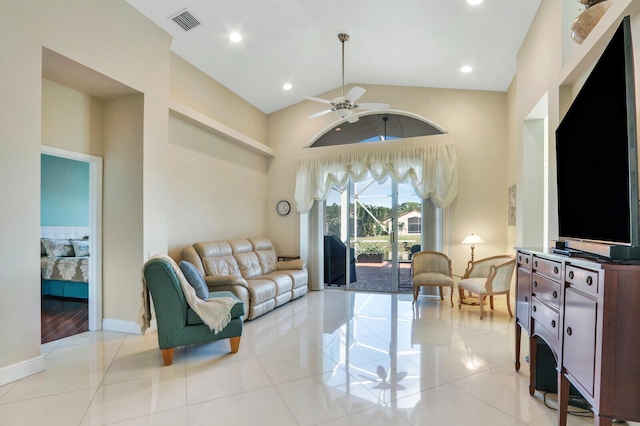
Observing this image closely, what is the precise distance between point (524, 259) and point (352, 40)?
361 cm

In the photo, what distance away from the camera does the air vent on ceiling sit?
372cm

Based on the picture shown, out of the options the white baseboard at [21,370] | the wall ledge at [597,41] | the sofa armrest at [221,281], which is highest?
the wall ledge at [597,41]

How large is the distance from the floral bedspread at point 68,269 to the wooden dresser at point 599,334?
5.91m

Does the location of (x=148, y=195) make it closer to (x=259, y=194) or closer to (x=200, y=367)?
(x=200, y=367)

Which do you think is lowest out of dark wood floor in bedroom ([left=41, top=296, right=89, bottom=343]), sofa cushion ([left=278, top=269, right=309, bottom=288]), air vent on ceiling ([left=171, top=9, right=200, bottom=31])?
dark wood floor in bedroom ([left=41, top=296, right=89, bottom=343])

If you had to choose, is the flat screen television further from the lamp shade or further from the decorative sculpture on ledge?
the lamp shade

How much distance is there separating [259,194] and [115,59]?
355 cm

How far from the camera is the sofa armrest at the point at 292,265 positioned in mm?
5867

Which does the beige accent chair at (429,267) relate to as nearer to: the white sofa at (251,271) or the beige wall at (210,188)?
the white sofa at (251,271)

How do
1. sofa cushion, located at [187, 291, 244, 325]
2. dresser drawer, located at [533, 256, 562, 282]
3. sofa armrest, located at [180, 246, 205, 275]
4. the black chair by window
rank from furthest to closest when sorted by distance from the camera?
the black chair by window < sofa armrest, located at [180, 246, 205, 275] < sofa cushion, located at [187, 291, 244, 325] < dresser drawer, located at [533, 256, 562, 282]

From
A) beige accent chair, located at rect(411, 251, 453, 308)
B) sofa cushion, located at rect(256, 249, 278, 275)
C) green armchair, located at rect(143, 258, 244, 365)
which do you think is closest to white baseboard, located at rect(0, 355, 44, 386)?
green armchair, located at rect(143, 258, 244, 365)

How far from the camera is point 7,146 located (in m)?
2.57

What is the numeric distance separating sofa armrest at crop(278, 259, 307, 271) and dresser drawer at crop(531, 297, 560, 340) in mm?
4029

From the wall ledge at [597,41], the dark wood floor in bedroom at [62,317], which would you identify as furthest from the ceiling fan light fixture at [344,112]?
the dark wood floor in bedroom at [62,317]
